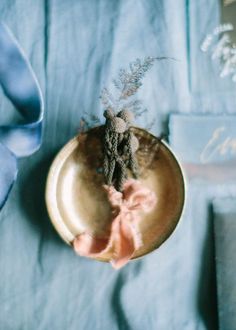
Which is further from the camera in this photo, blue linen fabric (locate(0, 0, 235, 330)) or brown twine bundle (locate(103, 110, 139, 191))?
blue linen fabric (locate(0, 0, 235, 330))

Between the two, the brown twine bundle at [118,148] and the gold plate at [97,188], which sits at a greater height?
the brown twine bundle at [118,148]

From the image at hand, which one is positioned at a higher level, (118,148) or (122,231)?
(118,148)

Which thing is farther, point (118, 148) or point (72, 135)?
point (72, 135)

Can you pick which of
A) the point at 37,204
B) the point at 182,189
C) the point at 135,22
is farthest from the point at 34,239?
the point at 135,22

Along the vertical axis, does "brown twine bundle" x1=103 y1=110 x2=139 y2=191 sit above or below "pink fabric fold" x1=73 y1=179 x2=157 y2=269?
above
